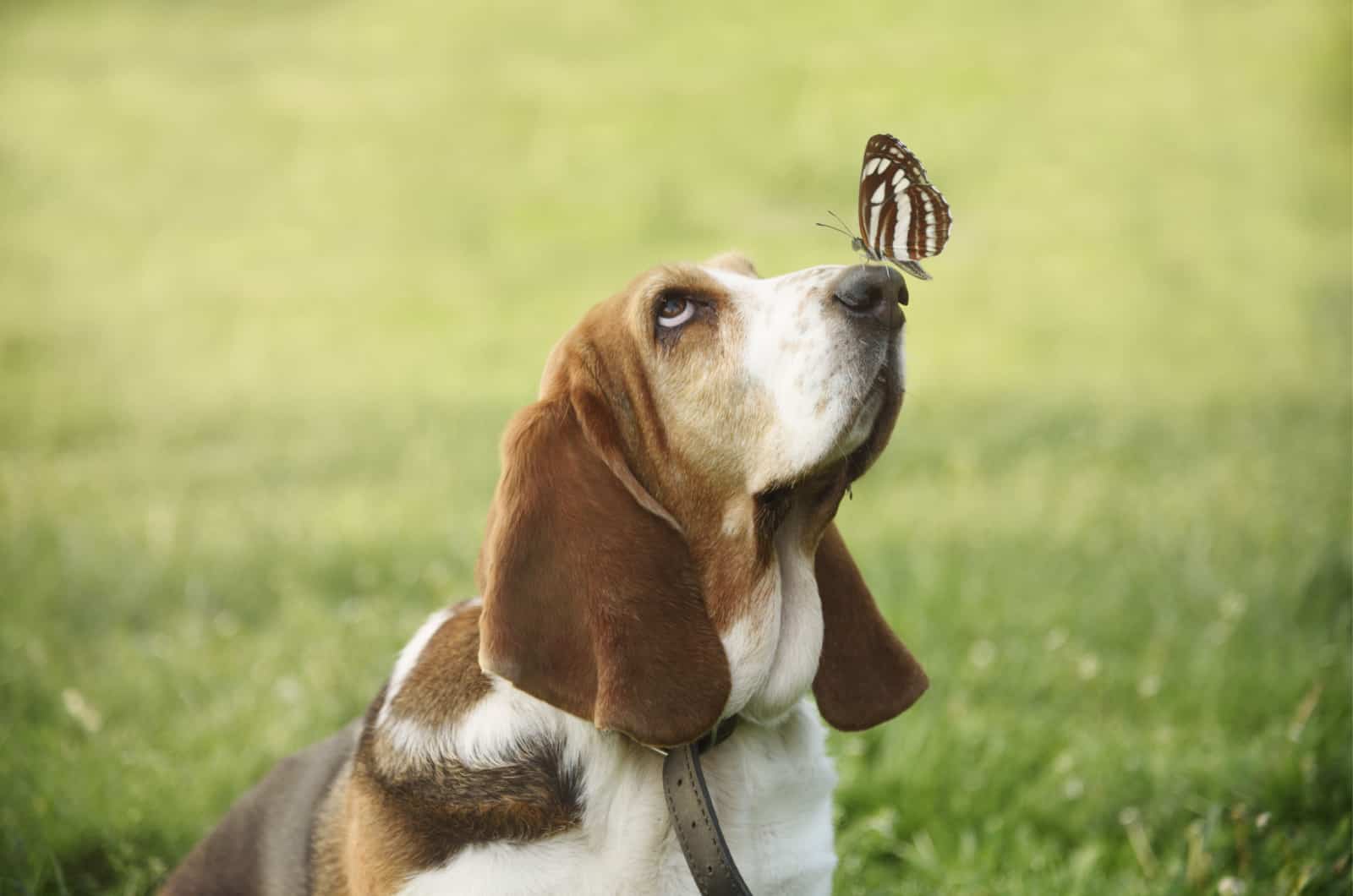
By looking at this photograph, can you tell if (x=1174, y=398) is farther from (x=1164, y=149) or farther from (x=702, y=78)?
(x=702, y=78)

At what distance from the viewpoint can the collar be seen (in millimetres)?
2906

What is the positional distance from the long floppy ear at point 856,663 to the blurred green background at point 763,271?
975 millimetres

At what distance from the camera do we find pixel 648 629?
289 cm

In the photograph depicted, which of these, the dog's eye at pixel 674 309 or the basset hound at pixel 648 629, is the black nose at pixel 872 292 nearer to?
the basset hound at pixel 648 629

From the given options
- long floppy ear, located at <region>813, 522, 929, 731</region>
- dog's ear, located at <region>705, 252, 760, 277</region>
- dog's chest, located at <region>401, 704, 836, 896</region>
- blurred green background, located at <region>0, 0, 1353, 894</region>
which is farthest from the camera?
blurred green background, located at <region>0, 0, 1353, 894</region>

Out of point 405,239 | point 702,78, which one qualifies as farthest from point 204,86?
point 702,78

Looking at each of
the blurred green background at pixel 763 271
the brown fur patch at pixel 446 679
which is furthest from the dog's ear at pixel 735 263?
the blurred green background at pixel 763 271

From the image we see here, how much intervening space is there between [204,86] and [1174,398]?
12.3 m

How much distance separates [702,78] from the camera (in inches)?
656

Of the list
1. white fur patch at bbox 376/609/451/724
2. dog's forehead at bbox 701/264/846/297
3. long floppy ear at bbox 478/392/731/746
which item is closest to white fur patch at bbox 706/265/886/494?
dog's forehead at bbox 701/264/846/297

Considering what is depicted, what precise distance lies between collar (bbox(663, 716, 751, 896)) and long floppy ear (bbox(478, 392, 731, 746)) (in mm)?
138

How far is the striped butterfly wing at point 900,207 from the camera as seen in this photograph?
9.18ft

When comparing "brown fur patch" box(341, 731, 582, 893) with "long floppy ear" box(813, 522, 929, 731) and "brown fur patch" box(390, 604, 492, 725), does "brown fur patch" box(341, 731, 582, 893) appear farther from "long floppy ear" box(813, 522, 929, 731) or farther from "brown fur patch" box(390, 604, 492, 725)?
"long floppy ear" box(813, 522, 929, 731)

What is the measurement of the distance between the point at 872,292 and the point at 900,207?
0.21 m
